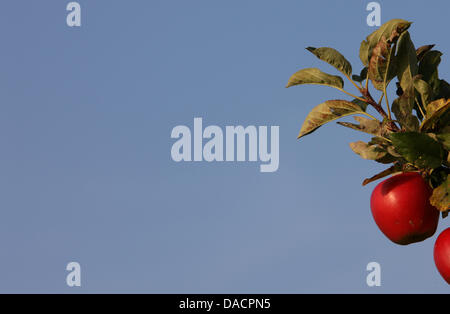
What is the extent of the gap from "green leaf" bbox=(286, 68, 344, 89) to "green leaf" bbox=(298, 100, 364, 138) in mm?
153

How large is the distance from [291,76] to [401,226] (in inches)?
50.8

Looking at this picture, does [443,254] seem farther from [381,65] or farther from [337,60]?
[337,60]

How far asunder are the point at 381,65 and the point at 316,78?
0.46m

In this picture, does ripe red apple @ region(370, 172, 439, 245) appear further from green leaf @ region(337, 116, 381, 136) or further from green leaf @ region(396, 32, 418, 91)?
green leaf @ region(396, 32, 418, 91)

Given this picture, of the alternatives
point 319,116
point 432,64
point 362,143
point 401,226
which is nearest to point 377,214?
point 401,226

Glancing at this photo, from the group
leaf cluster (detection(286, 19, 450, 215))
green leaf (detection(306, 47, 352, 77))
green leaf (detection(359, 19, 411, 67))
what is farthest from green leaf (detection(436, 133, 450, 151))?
green leaf (detection(306, 47, 352, 77))

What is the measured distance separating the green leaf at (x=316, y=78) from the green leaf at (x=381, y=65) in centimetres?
25

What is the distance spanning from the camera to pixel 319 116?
14.0 feet

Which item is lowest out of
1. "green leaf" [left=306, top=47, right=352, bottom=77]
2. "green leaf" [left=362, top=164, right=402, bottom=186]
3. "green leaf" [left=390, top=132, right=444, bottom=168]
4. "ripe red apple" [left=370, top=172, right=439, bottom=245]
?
"ripe red apple" [left=370, top=172, right=439, bottom=245]

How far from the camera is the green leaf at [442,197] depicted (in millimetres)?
3861

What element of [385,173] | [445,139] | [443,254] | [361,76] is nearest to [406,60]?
[361,76]

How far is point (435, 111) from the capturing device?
3857 mm

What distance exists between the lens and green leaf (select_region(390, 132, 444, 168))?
12.5ft

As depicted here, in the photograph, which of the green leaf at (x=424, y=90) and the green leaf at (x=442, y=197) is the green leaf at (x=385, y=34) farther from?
the green leaf at (x=442, y=197)
